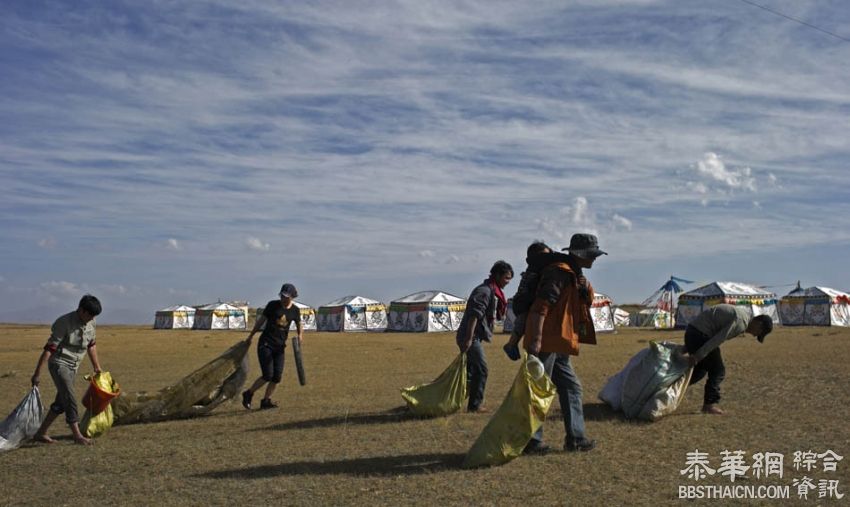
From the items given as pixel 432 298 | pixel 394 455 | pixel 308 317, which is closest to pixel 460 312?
pixel 432 298

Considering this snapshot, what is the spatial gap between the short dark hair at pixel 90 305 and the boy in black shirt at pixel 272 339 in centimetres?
248

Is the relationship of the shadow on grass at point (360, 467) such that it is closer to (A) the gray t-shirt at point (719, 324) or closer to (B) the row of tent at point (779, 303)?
(A) the gray t-shirt at point (719, 324)

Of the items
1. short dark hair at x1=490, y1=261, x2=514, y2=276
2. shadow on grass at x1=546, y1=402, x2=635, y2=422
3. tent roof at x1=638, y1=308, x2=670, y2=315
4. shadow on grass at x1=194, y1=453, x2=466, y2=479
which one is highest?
tent roof at x1=638, y1=308, x2=670, y2=315

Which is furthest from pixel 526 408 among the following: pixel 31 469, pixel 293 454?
pixel 31 469

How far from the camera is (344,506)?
5359 millimetres

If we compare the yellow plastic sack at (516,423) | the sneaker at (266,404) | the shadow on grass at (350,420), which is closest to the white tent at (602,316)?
the sneaker at (266,404)

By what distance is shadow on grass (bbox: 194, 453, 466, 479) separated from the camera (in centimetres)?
633

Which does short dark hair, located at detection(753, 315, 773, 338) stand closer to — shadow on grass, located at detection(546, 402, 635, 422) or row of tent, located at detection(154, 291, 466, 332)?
shadow on grass, located at detection(546, 402, 635, 422)

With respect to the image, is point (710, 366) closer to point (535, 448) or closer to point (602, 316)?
point (535, 448)

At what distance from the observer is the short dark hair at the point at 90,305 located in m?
8.00

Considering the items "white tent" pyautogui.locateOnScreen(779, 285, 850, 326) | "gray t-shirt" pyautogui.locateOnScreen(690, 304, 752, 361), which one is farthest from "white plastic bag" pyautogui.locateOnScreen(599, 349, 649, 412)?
"white tent" pyautogui.locateOnScreen(779, 285, 850, 326)

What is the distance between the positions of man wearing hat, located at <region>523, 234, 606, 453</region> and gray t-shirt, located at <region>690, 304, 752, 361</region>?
182 centimetres

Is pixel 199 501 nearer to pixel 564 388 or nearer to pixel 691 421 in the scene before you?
pixel 564 388

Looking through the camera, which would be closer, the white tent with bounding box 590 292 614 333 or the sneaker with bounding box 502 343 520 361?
the sneaker with bounding box 502 343 520 361
